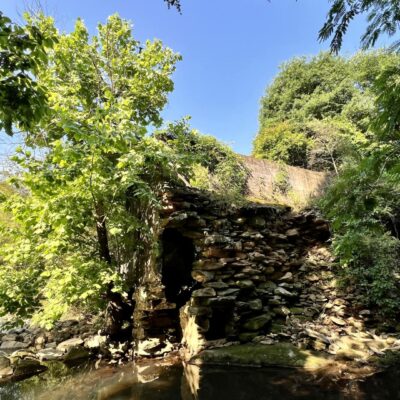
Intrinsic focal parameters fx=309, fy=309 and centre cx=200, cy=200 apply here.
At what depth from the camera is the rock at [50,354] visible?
6380 millimetres

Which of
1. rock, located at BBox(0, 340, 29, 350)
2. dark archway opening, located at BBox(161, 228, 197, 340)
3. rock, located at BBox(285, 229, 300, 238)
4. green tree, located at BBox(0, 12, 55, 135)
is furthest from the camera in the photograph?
rock, located at BBox(0, 340, 29, 350)

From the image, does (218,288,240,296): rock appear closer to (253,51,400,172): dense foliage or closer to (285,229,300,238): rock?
(285,229,300,238): rock

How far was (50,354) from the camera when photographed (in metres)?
6.54

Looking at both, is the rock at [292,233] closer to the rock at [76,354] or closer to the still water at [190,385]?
the still water at [190,385]

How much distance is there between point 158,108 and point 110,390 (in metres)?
6.15

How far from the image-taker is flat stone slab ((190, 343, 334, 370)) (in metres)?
4.53

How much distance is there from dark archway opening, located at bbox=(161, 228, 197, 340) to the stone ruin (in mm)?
21

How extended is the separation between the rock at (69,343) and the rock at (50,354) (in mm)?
165

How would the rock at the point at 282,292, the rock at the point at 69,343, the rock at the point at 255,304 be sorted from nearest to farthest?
the rock at the point at 255,304 → the rock at the point at 282,292 → the rock at the point at 69,343

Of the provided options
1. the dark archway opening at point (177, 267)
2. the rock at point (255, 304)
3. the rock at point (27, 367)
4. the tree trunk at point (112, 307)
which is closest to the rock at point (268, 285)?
the rock at point (255, 304)

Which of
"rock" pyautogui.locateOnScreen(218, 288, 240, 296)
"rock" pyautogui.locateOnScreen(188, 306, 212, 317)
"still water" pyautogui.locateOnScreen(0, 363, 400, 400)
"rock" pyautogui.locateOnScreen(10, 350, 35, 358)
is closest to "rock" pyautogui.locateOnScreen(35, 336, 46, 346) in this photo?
"rock" pyautogui.locateOnScreen(10, 350, 35, 358)

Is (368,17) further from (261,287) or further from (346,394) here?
(261,287)

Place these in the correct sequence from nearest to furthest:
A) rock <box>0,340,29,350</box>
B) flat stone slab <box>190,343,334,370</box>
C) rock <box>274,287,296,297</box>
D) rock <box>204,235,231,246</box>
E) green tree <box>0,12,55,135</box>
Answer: green tree <box>0,12,55,135</box> < flat stone slab <box>190,343,334,370</box> < rock <box>204,235,231,246</box> < rock <box>274,287,296,297</box> < rock <box>0,340,29,350</box>

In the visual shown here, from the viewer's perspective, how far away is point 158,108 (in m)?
7.88
